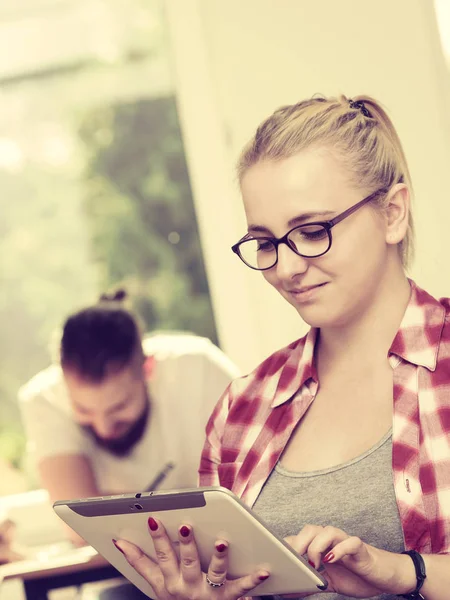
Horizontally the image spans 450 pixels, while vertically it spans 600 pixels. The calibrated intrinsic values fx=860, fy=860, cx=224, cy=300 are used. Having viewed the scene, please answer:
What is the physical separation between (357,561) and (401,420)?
242 mm

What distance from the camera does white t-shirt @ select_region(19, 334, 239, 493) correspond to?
105 inches

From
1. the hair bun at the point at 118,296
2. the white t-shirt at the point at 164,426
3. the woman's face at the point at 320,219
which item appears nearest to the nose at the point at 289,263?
the woman's face at the point at 320,219

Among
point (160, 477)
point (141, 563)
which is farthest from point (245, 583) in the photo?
point (160, 477)

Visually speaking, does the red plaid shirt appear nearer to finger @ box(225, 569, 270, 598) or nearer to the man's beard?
finger @ box(225, 569, 270, 598)

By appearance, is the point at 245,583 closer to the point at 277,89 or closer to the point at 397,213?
the point at 397,213

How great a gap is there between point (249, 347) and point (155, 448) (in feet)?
1.77

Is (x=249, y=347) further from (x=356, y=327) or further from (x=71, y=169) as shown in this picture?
(x=356, y=327)

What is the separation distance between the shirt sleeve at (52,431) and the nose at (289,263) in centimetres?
157

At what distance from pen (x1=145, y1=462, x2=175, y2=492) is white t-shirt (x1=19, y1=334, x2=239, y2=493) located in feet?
0.05

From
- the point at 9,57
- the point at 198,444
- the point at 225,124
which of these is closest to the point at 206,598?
the point at 198,444

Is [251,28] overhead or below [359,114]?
overhead

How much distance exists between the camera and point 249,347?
3045 mm

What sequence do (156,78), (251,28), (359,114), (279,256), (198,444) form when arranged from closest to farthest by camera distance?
(279,256)
(359,114)
(198,444)
(251,28)
(156,78)

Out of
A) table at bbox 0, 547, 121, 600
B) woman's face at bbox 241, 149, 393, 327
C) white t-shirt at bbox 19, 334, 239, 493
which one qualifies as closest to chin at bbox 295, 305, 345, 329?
woman's face at bbox 241, 149, 393, 327
